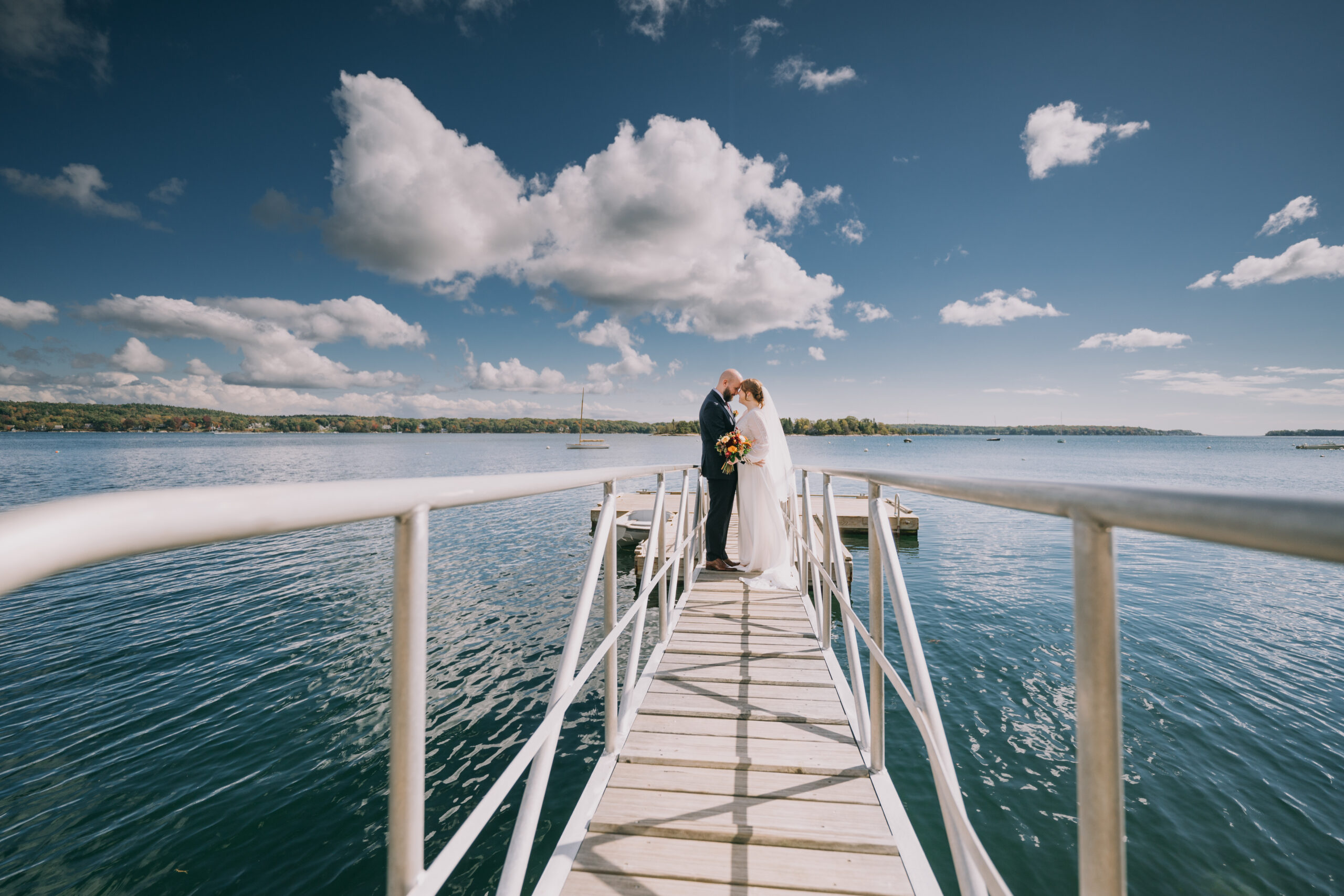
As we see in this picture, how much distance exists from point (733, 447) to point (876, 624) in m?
3.81

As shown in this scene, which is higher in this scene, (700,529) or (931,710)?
(931,710)

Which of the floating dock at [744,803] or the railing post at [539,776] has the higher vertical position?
the railing post at [539,776]

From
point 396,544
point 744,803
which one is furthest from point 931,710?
point 396,544

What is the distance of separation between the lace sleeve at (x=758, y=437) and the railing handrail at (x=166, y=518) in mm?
5476

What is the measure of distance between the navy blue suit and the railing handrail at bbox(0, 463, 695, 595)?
17.8ft

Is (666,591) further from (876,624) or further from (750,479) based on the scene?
(750,479)

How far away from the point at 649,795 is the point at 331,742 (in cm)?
423

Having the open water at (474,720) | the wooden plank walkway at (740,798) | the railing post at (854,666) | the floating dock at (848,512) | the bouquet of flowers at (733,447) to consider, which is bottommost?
the open water at (474,720)

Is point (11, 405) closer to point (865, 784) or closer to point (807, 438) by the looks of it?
point (865, 784)

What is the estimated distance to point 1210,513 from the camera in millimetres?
611

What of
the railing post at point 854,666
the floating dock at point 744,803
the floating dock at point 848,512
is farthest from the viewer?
the floating dock at point 848,512

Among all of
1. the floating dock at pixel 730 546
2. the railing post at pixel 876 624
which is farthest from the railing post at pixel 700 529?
the railing post at pixel 876 624

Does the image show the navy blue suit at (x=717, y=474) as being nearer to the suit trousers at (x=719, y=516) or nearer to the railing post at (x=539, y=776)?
the suit trousers at (x=719, y=516)

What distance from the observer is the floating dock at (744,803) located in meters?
2.13
